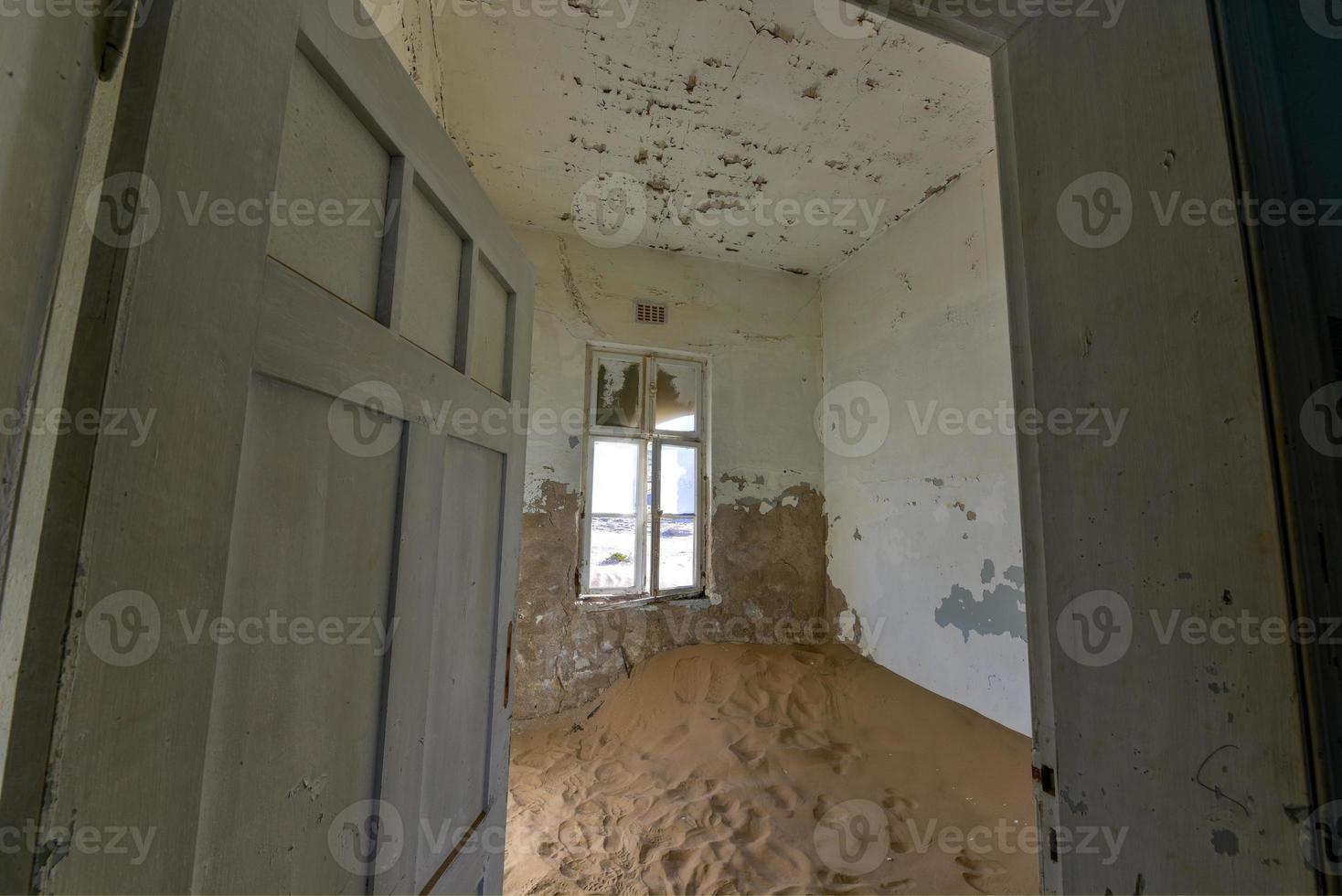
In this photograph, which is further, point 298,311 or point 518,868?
point 518,868

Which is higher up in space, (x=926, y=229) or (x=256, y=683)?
(x=926, y=229)

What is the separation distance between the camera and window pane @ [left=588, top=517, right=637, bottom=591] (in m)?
3.64

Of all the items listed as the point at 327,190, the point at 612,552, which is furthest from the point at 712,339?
the point at 327,190

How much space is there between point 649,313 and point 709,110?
1.48m

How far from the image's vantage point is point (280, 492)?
56cm

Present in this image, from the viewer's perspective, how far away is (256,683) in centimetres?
53

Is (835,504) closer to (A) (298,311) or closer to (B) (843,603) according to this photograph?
(B) (843,603)

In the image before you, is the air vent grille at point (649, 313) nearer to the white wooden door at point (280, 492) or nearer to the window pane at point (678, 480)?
the window pane at point (678, 480)

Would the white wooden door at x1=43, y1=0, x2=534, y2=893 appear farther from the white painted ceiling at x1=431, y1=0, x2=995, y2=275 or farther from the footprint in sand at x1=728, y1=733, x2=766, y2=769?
the footprint in sand at x1=728, y1=733, x2=766, y2=769

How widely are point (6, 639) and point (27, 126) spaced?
33 cm

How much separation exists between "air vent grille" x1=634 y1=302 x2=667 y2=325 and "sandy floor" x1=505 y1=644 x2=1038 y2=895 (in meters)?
2.39

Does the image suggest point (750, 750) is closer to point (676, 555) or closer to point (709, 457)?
point (676, 555)

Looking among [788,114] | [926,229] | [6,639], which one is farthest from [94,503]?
[926,229]

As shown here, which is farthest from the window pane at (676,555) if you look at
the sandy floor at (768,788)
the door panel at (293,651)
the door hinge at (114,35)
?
the door hinge at (114,35)
